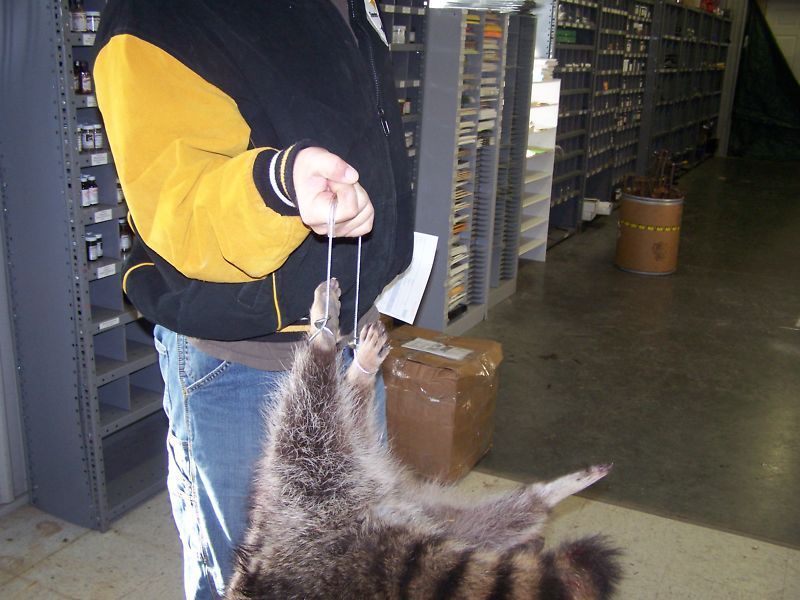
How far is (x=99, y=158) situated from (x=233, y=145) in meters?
1.61

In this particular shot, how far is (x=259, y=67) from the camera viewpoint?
3.23 feet

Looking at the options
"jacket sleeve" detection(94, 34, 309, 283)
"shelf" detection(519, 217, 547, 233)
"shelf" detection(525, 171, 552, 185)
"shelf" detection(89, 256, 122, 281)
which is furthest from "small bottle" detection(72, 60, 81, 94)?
"shelf" detection(519, 217, 547, 233)

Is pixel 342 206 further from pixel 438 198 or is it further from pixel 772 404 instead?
pixel 772 404

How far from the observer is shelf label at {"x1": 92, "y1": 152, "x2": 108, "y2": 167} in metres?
2.34

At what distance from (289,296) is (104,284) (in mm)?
1876

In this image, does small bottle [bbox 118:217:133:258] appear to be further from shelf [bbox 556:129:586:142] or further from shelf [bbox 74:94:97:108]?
shelf [bbox 556:129:586:142]

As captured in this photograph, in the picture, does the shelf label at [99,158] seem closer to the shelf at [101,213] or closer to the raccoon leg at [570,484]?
the shelf at [101,213]

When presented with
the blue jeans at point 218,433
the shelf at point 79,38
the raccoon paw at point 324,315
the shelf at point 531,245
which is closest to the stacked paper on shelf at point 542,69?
the shelf at point 531,245

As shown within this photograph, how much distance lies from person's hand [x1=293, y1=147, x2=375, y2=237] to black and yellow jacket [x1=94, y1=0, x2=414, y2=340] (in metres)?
0.02

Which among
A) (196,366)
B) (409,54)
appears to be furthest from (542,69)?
(196,366)

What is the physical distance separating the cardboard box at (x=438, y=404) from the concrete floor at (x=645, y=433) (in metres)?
0.18

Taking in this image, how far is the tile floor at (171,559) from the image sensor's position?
7.77 ft

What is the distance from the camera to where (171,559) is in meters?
2.50

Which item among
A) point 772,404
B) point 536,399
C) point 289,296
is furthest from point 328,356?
point 772,404
